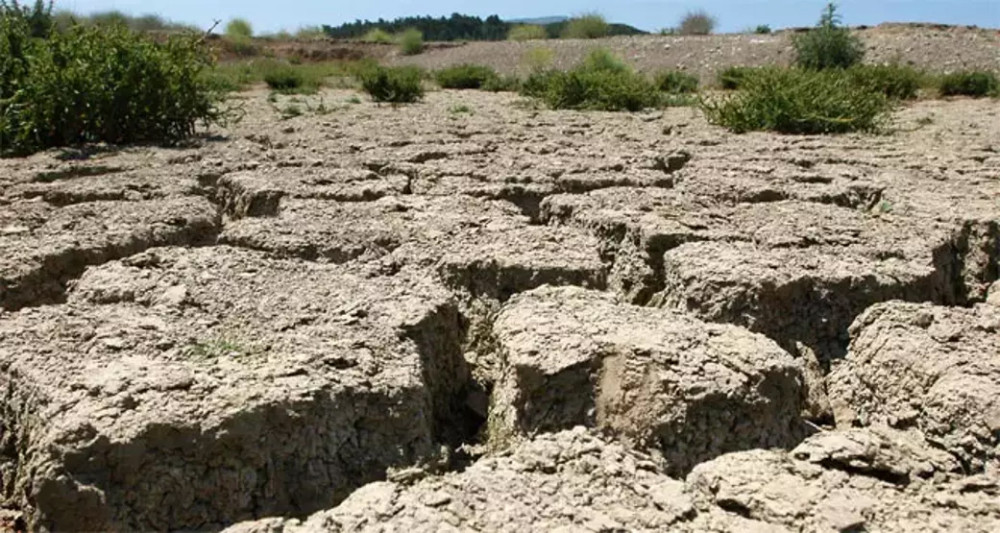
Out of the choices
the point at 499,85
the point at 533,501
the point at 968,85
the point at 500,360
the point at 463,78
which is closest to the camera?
the point at 533,501

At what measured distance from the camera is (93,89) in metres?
4.24

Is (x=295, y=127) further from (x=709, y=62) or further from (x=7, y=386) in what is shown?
(x=709, y=62)

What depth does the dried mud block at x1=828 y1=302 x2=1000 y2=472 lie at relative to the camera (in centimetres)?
143

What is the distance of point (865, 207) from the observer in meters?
2.93

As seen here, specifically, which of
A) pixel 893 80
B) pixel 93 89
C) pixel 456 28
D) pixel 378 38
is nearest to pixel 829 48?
pixel 893 80

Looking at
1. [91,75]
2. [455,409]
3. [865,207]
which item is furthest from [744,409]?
[91,75]

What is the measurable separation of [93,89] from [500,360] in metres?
3.27

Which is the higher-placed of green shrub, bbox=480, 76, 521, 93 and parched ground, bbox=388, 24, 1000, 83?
parched ground, bbox=388, 24, 1000, 83

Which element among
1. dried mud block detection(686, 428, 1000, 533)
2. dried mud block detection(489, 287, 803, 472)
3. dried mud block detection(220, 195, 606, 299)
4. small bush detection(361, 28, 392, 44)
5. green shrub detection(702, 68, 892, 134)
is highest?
small bush detection(361, 28, 392, 44)

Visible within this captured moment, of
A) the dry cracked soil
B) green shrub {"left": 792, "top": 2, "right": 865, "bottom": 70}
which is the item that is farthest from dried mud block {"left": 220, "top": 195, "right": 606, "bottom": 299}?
green shrub {"left": 792, "top": 2, "right": 865, "bottom": 70}

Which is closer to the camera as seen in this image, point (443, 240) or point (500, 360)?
point (500, 360)

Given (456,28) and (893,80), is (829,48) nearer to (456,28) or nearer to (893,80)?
(893,80)

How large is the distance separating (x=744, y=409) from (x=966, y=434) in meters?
0.32

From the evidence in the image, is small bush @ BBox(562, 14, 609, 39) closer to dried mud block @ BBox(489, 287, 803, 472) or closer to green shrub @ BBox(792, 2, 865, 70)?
green shrub @ BBox(792, 2, 865, 70)
